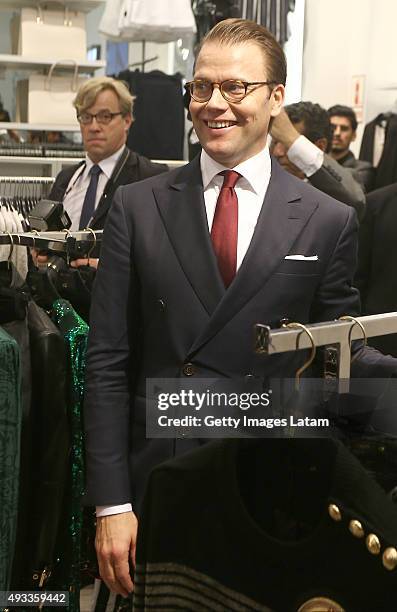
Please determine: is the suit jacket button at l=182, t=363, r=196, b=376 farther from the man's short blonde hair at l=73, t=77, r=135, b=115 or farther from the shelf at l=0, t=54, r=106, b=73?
the shelf at l=0, t=54, r=106, b=73

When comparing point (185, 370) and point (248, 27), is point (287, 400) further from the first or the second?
point (248, 27)

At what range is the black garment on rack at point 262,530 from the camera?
113cm

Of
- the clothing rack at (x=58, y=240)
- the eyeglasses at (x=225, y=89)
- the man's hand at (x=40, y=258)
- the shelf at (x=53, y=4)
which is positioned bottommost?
the man's hand at (x=40, y=258)

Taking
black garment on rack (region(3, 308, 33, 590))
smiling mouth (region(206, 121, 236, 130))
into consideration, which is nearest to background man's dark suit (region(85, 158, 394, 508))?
smiling mouth (region(206, 121, 236, 130))

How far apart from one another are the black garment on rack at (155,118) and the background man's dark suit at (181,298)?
3.62 m

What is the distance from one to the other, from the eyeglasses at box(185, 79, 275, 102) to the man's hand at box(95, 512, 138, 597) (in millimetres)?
733

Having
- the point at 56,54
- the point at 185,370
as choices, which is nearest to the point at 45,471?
the point at 185,370

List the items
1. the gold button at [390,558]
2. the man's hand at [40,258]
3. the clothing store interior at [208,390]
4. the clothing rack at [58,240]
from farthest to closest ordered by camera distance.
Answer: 1. the man's hand at [40,258]
2. the clothing rack at [58,240]
3. the clothing store interior at [208,390]
4. the gold button at [390,558]

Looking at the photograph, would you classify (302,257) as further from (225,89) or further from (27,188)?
(27,188)

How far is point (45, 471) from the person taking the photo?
1874 millimetres

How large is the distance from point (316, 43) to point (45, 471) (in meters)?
5.21

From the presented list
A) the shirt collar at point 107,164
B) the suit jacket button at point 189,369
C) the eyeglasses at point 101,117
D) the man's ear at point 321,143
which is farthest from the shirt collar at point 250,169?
the eyeglasses at point 101,117

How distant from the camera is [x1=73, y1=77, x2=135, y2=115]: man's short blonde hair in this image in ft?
12.3

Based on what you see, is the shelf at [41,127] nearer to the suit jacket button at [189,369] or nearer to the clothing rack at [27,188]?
the clothing rack at [27,188]
